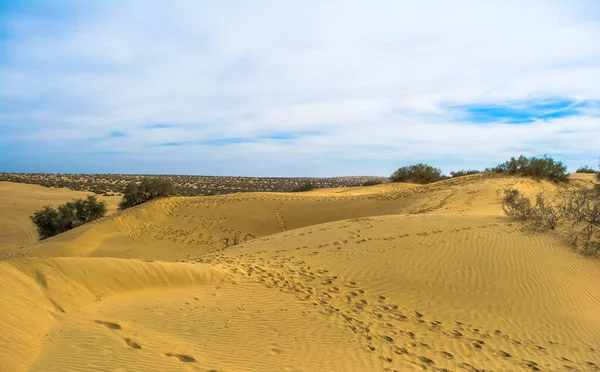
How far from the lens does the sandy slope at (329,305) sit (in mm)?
4906

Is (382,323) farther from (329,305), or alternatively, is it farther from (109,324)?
(109,324)

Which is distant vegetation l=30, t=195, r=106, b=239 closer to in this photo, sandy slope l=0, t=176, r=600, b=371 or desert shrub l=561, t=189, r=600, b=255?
sandy slope l=0, t=176, r=600, b=371

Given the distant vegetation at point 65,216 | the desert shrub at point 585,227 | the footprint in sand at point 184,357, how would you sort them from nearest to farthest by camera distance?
the footprint in sand at point 184,357 → the desert shrub at point 585,227 → the distant vegetation at point 65,216

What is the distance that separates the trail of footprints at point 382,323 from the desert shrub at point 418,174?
28.5 meters

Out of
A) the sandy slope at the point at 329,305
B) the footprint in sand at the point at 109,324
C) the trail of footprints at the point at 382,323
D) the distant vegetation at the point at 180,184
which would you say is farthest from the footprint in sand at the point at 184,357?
the distant vegetation at the point at 180,184

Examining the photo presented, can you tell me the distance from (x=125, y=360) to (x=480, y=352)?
15.9 feet

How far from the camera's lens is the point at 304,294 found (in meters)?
7.65

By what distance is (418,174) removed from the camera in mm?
35969

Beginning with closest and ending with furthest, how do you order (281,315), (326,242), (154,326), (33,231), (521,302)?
(154,326), (281,315), (521,302), (326,242), (33,231)

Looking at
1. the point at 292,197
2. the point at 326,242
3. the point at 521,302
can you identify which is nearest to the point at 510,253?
the point at 521,302

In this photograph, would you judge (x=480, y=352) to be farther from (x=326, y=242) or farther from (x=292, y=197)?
(x=292, y=197)

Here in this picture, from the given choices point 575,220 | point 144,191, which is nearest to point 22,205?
point 144,191

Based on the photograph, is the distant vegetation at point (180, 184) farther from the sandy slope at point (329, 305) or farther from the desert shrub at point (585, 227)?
the desert shrub at point (585, 227)

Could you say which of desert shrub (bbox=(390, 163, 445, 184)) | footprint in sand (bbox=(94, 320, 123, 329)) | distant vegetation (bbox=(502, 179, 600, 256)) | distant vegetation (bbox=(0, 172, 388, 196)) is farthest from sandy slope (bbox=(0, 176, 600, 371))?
desert shrub (bbox=(390, 163, 445, 184))
